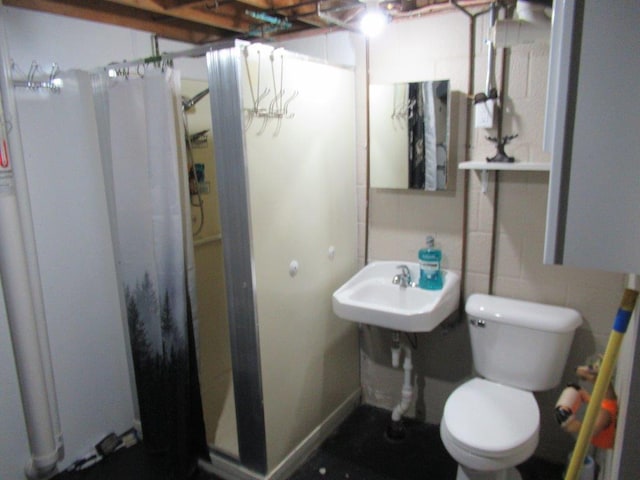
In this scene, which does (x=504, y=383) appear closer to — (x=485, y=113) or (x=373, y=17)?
(x=485, y=113)

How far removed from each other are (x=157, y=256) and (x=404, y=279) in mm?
1207

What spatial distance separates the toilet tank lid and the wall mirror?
1.92 feet

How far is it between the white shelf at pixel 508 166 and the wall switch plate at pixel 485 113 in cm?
19

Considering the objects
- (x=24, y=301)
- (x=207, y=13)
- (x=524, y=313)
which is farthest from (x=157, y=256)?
(x=524, y=313)

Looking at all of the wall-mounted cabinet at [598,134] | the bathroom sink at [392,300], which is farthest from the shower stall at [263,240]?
the wall-mounted cabinet at [598,134]

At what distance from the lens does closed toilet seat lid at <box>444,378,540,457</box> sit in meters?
1.67

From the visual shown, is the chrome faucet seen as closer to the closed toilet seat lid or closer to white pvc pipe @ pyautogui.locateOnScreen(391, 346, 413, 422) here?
white pvc pipe @ pyautogui.locateOnScreen(391, 346, 413, 422)

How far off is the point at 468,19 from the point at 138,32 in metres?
1.63

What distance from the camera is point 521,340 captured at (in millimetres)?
1979

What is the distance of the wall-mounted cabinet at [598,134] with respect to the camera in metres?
0.64

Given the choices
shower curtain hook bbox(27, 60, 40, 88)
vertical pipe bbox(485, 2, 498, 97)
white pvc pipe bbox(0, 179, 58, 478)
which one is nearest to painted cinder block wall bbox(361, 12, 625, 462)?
vertical pipe bbox(485, 2, 498, 97)

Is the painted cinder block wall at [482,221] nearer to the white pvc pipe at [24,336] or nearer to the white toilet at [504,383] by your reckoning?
the white toilet at [504,383]

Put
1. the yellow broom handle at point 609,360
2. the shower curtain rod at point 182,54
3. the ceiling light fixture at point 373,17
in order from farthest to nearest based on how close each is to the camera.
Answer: the ceiling light fixture at point 373,17 → the shower curtain rod at point 182,54 → the yellow broom handle at point 609,360

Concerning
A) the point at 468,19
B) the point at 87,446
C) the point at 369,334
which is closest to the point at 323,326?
the point at 369,334
